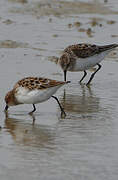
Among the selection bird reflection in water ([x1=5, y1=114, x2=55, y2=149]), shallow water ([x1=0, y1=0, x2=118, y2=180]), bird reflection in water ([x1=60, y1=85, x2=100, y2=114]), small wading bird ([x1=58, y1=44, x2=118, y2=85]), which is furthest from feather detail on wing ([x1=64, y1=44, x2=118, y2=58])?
bird reflection in water ([x1=5, y1=114, x2=55, y2=149])

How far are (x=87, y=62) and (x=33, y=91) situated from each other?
11.3 feet

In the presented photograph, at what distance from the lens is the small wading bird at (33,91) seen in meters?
9.85

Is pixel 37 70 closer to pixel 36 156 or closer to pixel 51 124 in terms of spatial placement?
pixel 51 124

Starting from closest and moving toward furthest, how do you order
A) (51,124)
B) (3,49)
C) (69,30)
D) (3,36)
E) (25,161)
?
(25,161) < (51,124) < (3,49) < (3,36) < (69,30)

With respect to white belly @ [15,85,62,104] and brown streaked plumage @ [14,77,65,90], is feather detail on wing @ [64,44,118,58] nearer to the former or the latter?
brown streaked plumage @ [14,77,65,90]

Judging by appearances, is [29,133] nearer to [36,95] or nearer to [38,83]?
[36,95]

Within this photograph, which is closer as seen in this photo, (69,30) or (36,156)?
(36,156)

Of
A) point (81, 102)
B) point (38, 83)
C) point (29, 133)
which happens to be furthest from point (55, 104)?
point (29, 133)

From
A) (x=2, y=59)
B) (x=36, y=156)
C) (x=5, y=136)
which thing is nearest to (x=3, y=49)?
(x=2, y=59)

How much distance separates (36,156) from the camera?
26.3ft

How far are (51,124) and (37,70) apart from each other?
379 centimetres

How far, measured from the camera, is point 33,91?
995 centimetres

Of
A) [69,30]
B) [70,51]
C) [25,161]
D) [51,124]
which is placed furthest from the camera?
[69,30]

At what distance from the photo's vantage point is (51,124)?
9.66m
